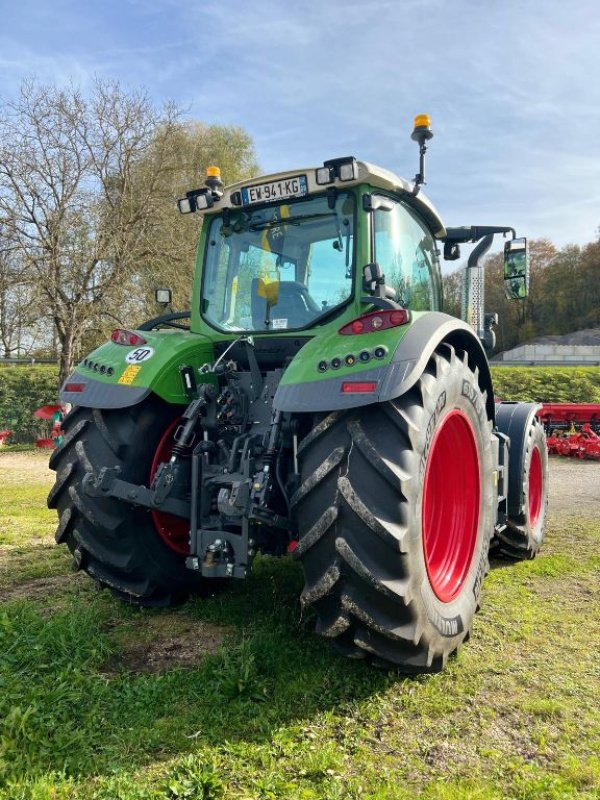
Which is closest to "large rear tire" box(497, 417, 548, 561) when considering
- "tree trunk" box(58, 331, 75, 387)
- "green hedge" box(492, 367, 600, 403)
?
"tree trunk" box(58, 331, 75, 387)

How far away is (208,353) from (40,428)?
12.0 meters

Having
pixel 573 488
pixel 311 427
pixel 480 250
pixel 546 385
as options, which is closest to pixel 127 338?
pixel 311 427

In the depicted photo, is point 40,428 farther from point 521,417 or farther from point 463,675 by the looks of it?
point 463,675

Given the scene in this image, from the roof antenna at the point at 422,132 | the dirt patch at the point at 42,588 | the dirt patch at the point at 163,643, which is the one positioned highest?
the roof antenna at the point at 422,132

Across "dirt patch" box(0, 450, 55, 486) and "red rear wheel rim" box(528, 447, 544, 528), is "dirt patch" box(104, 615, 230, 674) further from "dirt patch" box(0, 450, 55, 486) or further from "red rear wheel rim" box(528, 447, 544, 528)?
"dirt patch" box(0, 450, 55, 486)

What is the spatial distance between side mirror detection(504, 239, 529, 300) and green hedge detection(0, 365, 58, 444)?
12.5 meters

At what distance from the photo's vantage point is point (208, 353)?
372 centimetres

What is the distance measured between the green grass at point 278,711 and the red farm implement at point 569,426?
26.3 ft

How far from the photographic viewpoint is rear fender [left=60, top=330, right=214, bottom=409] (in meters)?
3.29

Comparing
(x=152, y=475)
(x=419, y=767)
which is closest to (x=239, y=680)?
(x=419, y=767)

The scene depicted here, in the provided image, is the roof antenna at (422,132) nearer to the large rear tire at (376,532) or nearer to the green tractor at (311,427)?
the green tractor at (311,427)

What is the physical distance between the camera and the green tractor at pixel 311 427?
2.48 m

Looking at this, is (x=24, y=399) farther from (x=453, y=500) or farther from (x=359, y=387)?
(x=359, y=387)

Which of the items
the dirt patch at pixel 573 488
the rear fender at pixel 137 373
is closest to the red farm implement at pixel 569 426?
the dirt patch at pixel 573 488
